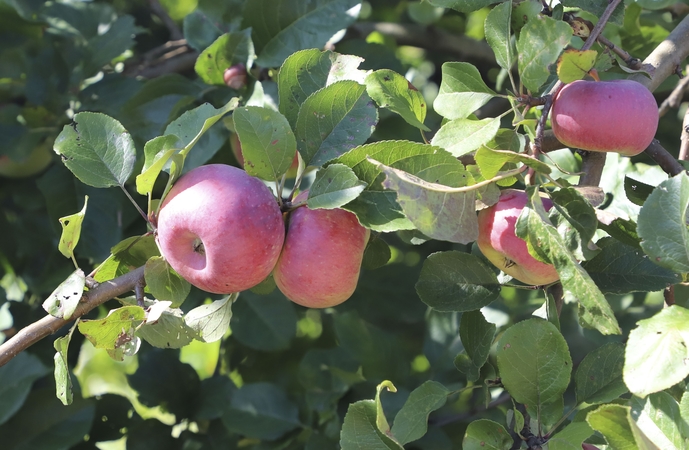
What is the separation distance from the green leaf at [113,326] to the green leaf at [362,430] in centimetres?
23

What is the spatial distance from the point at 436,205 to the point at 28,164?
1217 millimetres

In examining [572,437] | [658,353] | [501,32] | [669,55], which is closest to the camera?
[658,353]

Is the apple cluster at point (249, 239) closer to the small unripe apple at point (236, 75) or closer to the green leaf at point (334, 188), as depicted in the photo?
the green leaf at point (334, 188)

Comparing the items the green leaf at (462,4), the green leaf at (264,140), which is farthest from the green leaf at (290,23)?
the green leaf at (264,140)

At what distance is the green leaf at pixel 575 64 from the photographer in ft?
2.16

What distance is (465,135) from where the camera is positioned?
27.0 inches

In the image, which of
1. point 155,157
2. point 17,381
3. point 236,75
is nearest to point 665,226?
point 155,157

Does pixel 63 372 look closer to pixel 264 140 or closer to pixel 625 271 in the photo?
pixel 264 140

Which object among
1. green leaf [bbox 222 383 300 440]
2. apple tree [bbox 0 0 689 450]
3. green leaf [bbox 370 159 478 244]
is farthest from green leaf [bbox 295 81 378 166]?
green leaf [bbox 222 383 300 440]

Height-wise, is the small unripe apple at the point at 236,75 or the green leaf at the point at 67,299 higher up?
the green leaf at the point at 67,299

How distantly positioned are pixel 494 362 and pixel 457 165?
0.32m

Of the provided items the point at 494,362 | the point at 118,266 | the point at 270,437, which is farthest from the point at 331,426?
the point at 118,266

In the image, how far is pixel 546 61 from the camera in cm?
67

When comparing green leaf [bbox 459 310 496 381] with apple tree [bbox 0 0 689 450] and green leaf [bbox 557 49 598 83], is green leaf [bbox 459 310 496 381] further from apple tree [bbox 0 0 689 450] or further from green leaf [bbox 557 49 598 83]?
green leaf [bbox 557 49 598 83]
